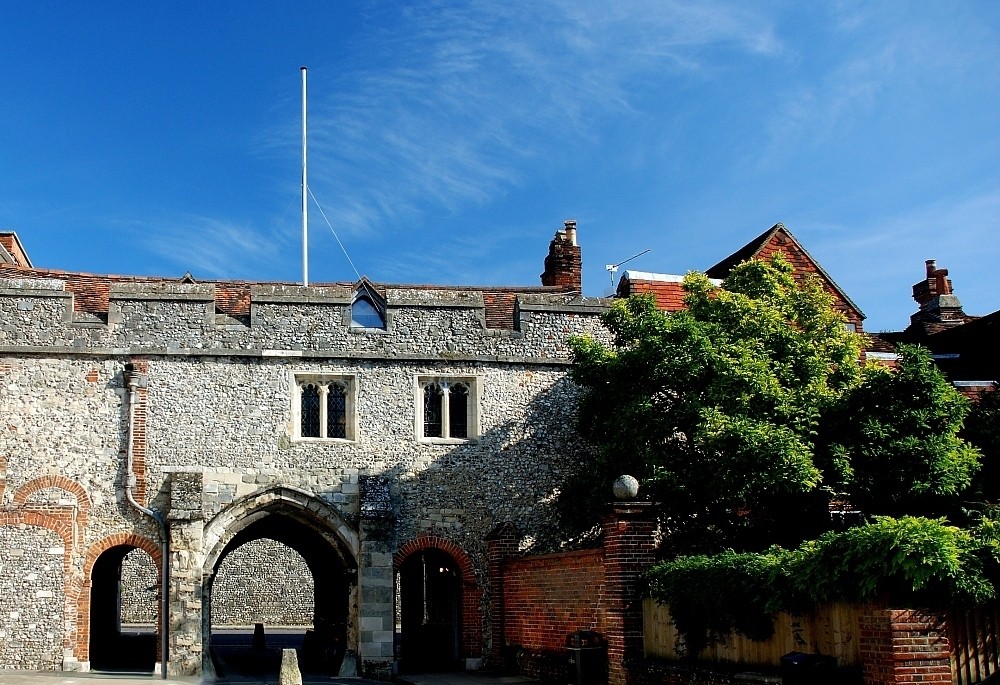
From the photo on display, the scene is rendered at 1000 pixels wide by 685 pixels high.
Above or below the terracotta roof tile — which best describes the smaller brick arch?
below

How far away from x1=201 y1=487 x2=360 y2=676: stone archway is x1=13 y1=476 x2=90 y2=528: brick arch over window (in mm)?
2067

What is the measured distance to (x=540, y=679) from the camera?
1722cm

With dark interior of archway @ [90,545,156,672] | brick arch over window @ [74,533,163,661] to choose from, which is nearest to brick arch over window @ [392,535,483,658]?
brick arch over window @ [74,533,163,661]

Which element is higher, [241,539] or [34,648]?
[241,539]

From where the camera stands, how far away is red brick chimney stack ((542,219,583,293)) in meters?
25.5

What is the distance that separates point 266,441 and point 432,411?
306cm

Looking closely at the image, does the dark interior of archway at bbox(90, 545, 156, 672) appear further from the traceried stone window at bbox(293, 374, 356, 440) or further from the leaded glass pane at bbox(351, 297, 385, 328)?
the leaded glass pane at bbox(351, 297, 385, 328)

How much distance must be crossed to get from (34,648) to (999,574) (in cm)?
1487

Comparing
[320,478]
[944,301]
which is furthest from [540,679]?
[944,301]

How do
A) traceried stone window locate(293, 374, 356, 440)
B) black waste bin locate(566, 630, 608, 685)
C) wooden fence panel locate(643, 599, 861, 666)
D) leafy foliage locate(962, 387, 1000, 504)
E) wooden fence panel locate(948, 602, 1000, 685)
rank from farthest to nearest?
1. traceried stone window locate(293, 374, 356, 440)
2. leafy foliage locate(962, 387, 1000, 504)
3. black waste bin locate(566, 630, 608, 685)
4. wooden fence panel locate(643, 599, 861, 666)
5. wooden fence panel locate(948, 602, 1000, 685)

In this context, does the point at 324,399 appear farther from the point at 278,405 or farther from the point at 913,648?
the point at 913,648

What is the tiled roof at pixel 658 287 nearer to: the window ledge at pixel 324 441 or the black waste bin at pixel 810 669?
the window ledge at pixel 324 441

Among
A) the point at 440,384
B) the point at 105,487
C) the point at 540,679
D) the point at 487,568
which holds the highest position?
the point at 440,384

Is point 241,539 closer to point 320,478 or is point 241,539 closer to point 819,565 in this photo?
point 320,478
